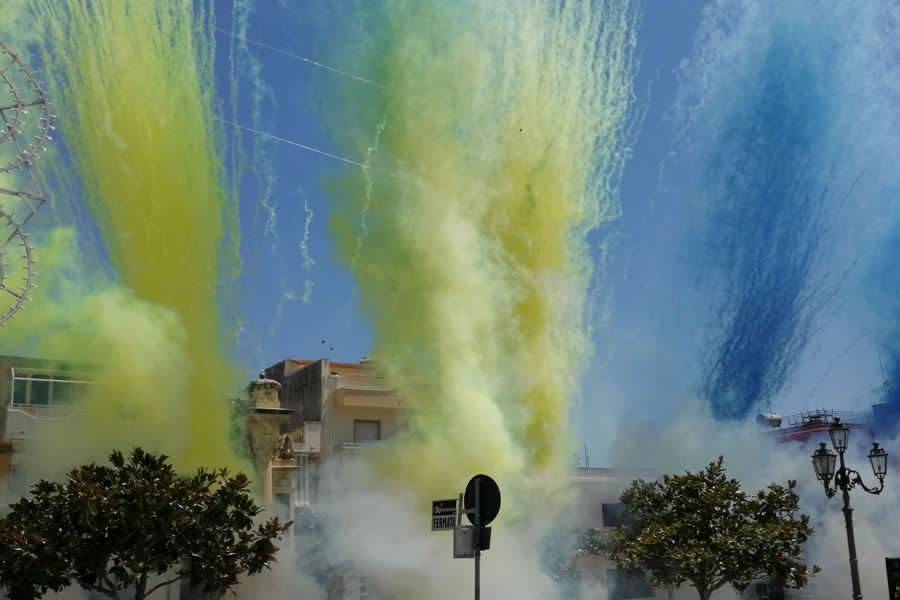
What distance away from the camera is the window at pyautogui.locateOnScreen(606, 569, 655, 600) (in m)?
39.2

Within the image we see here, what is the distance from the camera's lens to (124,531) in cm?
2162

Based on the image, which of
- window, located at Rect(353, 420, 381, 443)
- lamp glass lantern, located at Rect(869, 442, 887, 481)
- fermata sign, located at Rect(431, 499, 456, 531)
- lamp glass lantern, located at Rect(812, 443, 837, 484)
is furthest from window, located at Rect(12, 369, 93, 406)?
lamp glass lantern, located at Rect(869, 442, 887, 481)

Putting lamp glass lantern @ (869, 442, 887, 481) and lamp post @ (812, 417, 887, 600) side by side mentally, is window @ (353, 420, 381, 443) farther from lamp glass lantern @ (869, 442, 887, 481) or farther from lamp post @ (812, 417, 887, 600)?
lamp glass lantern @ (869, 442, 887, 481)

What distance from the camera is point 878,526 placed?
44438 mm

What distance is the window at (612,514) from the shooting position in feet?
130

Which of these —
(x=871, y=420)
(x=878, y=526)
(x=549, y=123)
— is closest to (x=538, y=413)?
(x=549, y=123)

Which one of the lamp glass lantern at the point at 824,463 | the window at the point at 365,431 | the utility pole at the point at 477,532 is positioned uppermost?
the window at the point at 365,431

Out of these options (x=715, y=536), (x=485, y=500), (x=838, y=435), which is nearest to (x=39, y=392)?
(x=485, y=500)

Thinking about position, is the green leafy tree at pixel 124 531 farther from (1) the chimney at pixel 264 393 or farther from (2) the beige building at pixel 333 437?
(1) the chimney at pixel 264 393

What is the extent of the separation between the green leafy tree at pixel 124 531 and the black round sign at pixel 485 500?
9993 mm

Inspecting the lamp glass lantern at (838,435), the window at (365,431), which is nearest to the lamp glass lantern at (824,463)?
the lamp glass lantern at (838,435)

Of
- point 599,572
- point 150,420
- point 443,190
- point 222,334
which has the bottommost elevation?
point 599,572

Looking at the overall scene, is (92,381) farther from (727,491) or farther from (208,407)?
(727,491)

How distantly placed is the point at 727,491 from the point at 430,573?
978cm
